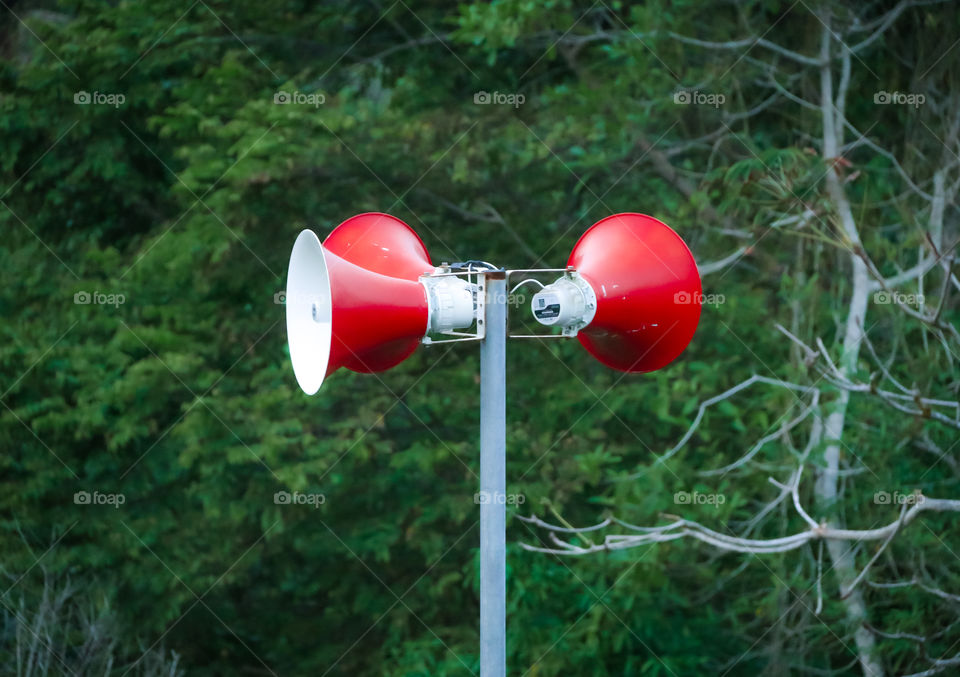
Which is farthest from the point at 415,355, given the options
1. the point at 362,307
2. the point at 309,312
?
the point at 362,307

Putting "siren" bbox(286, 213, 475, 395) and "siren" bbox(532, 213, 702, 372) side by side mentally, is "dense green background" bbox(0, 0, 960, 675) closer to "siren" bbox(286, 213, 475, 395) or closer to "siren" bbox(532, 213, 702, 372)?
"siren" bbox(532, 213, 702, 372)

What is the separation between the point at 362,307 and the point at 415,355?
4.67 m

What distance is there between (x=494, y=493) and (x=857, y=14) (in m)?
5.16

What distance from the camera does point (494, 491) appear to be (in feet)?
7.63

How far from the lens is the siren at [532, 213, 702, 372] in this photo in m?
2.60

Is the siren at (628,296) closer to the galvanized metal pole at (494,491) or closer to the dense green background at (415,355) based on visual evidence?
the galvanized metal pole at (494,491)

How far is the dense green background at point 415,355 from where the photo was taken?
6.20m

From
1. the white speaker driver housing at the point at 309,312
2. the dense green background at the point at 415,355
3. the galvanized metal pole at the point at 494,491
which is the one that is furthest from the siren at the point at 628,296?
the dense green background at the point at 415,355

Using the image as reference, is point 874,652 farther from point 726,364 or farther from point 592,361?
point 592,361

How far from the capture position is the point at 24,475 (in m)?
6.72

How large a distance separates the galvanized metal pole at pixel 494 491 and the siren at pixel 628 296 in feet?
0.74

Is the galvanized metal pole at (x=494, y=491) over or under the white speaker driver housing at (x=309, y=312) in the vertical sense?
under

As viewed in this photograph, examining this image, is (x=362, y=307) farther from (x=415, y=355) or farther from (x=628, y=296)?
(x=415, y=355)

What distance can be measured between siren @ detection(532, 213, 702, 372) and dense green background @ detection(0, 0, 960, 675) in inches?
125
